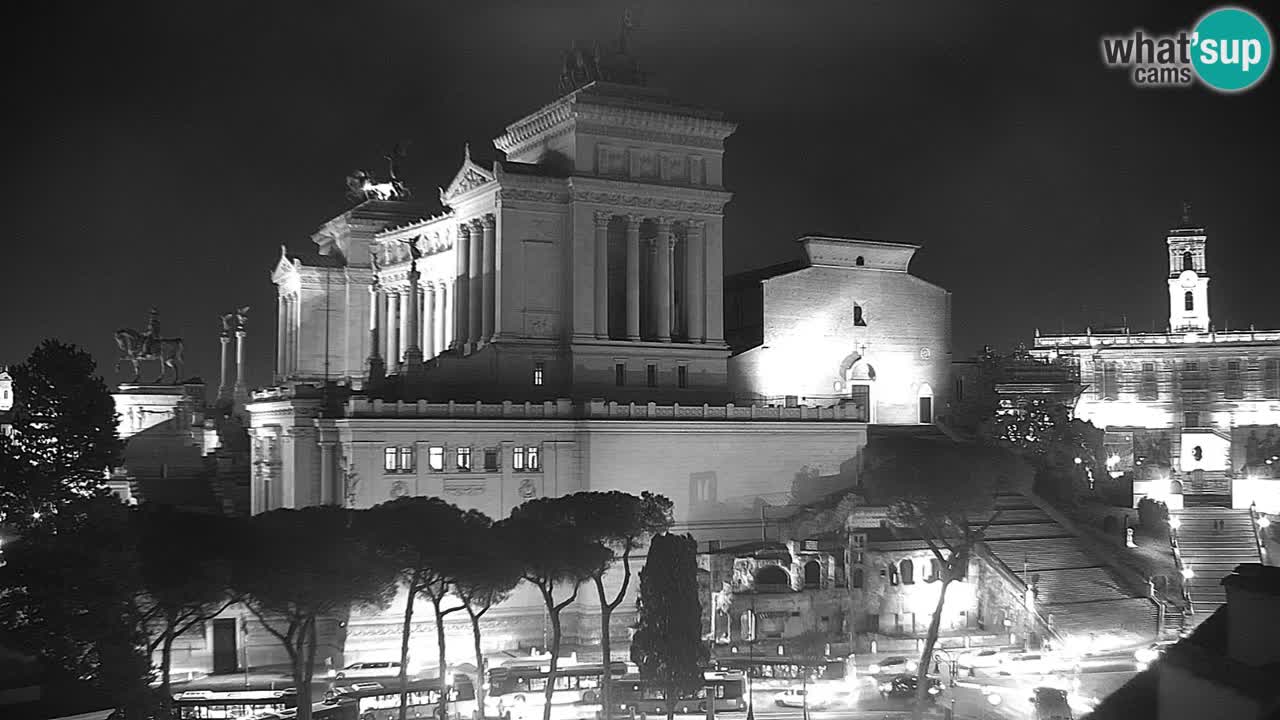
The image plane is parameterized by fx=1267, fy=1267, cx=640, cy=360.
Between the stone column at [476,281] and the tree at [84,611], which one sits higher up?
the stone column at [476,281]

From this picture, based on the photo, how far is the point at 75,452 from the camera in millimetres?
59281

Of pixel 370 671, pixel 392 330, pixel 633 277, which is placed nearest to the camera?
pixel 370 671

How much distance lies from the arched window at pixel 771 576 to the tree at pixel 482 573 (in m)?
17.6

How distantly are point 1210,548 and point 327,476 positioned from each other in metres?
53.9

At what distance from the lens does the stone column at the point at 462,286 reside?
267 ft

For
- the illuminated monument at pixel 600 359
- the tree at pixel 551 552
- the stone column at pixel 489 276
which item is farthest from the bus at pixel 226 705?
the stone column at pixel 489 276

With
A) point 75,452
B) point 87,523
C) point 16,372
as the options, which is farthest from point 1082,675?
point 16,372

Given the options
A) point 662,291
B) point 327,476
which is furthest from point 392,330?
point 327,476

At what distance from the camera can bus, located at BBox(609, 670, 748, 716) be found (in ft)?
175

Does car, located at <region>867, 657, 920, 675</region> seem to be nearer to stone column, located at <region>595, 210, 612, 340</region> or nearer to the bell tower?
stone column, located at <region>595, 210, 612, 340</region>

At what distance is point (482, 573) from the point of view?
53.3m

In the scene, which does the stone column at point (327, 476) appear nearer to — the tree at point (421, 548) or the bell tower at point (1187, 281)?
the tree at point (421, 548)

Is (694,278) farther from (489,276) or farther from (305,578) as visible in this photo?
(305,578)

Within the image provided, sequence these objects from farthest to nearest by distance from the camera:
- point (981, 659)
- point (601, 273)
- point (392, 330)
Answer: point (392, 330) < point (601, 273) < point (981, 659)
